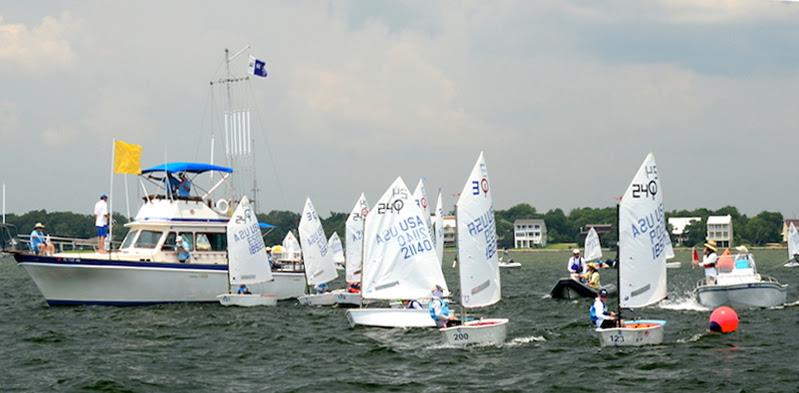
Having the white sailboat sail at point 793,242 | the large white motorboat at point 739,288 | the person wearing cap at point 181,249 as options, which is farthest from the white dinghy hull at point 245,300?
the white sailboat sail at point 793,242

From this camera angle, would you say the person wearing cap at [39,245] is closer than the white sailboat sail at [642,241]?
No

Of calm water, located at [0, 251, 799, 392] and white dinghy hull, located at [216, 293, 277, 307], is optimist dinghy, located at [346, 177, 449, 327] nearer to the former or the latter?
calm water, located at [0, 251, 799, 392]

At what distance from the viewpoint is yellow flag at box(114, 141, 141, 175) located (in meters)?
48.7

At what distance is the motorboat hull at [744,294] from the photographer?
133 feet

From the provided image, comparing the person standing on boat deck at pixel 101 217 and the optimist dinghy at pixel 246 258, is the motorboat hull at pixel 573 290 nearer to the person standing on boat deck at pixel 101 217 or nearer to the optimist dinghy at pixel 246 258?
the optimist dinghy at pixel 246 258

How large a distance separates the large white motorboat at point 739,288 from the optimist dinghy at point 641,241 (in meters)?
9.27

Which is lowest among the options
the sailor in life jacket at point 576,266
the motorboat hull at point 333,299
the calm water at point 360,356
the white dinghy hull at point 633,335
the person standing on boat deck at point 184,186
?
the calm water at point 360,356

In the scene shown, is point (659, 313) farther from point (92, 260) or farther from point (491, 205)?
point (92, 260)

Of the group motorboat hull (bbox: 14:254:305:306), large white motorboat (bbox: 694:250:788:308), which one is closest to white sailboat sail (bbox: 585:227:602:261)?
large white motorboat (bbox: 694:250:788:308)

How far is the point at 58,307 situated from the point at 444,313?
19674mm

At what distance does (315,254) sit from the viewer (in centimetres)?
5056

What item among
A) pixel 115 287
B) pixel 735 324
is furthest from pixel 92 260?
pixel 735 324

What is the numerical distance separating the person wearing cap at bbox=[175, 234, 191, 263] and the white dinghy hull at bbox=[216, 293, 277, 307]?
250cm

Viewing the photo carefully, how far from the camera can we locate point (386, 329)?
115 feet
